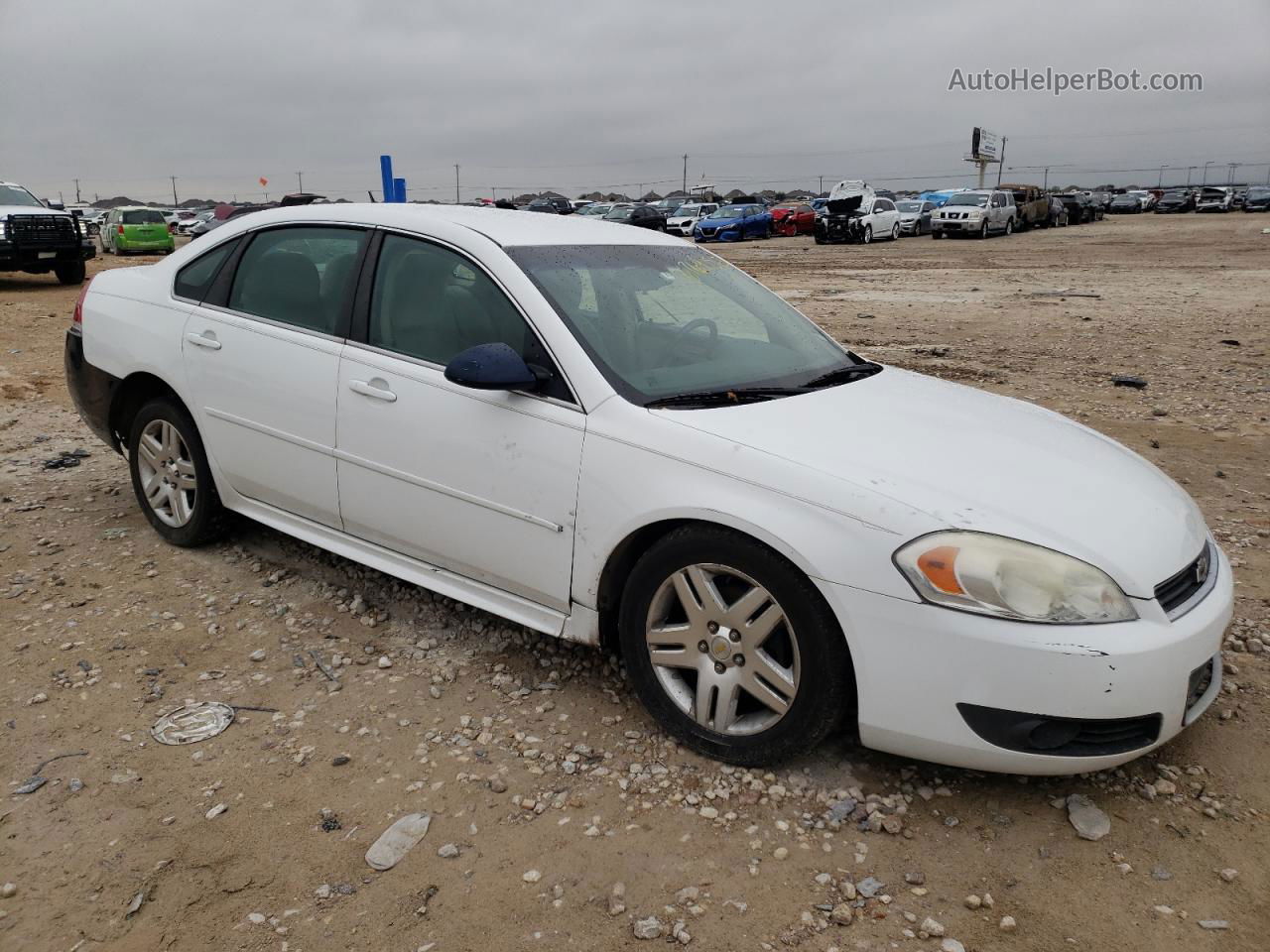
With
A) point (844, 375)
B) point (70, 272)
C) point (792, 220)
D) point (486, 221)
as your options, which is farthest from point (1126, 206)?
point (486, 221)

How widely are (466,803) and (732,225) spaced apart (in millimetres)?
35177

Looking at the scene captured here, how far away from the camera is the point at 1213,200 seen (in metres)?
52.0

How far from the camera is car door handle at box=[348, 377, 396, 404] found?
3.43m

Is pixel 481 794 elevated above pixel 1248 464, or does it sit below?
below

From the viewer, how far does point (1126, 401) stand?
301 inches

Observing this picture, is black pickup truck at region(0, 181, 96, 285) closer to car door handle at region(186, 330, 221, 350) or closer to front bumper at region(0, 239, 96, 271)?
front bumper at region(0, 239, 96, 271)

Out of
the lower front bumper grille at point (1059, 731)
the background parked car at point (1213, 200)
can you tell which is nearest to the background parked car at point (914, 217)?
the background parked car at point (1213, 200)

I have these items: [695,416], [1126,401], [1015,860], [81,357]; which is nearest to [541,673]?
[695,416]

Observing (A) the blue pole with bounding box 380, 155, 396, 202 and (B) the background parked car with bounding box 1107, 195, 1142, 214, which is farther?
(B) the background parked car with bounding box 1107, 195, 1142, 214

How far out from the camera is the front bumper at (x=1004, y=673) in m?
2.42

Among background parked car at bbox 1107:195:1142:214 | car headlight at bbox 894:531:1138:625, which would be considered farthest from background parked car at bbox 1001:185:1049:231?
car headlight at bbox 894:531:1138:625

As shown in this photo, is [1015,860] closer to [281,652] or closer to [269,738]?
[269,738]

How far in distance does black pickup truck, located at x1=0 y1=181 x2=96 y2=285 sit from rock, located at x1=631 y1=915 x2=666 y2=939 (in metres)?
17.4

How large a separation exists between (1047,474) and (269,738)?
253 centimetres
